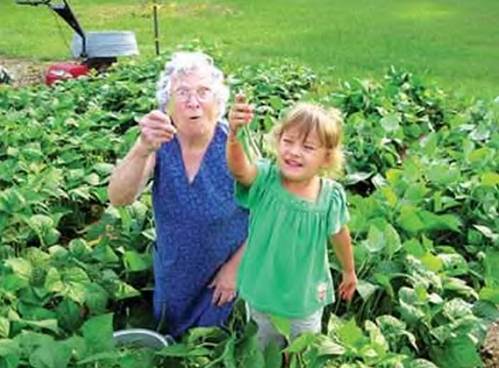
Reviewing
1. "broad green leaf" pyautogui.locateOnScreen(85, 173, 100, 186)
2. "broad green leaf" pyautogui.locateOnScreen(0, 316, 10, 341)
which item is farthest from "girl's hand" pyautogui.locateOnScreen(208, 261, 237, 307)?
"broad green leaf" pyautogui.locateOnScreen(85, 173, 100, 186)

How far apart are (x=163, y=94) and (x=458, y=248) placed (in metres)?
1.80

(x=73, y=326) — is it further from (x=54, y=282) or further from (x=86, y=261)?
(x=86, y=261)

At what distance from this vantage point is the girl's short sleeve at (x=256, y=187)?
2.78 metres

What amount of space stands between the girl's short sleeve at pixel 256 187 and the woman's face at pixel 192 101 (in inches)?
10.7

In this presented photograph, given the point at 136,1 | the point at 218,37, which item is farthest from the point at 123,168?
the point at 136,1

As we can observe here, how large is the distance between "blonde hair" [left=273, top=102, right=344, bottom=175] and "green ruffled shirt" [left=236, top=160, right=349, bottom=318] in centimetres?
10

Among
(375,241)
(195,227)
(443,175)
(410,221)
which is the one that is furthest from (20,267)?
(443,175)

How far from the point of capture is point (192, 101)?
115 inches

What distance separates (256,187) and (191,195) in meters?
0.34

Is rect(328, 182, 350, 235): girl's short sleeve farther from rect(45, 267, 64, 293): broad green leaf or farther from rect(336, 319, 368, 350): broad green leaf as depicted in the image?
rect(45, 267, 64, 293): broad green leaf

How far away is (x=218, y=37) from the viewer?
12383 millimetres

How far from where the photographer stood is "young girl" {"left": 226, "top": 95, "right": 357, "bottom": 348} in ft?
8.87

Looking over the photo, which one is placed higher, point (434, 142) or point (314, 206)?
point (314, 206)

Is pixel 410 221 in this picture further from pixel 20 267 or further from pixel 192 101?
pixel 20 267
